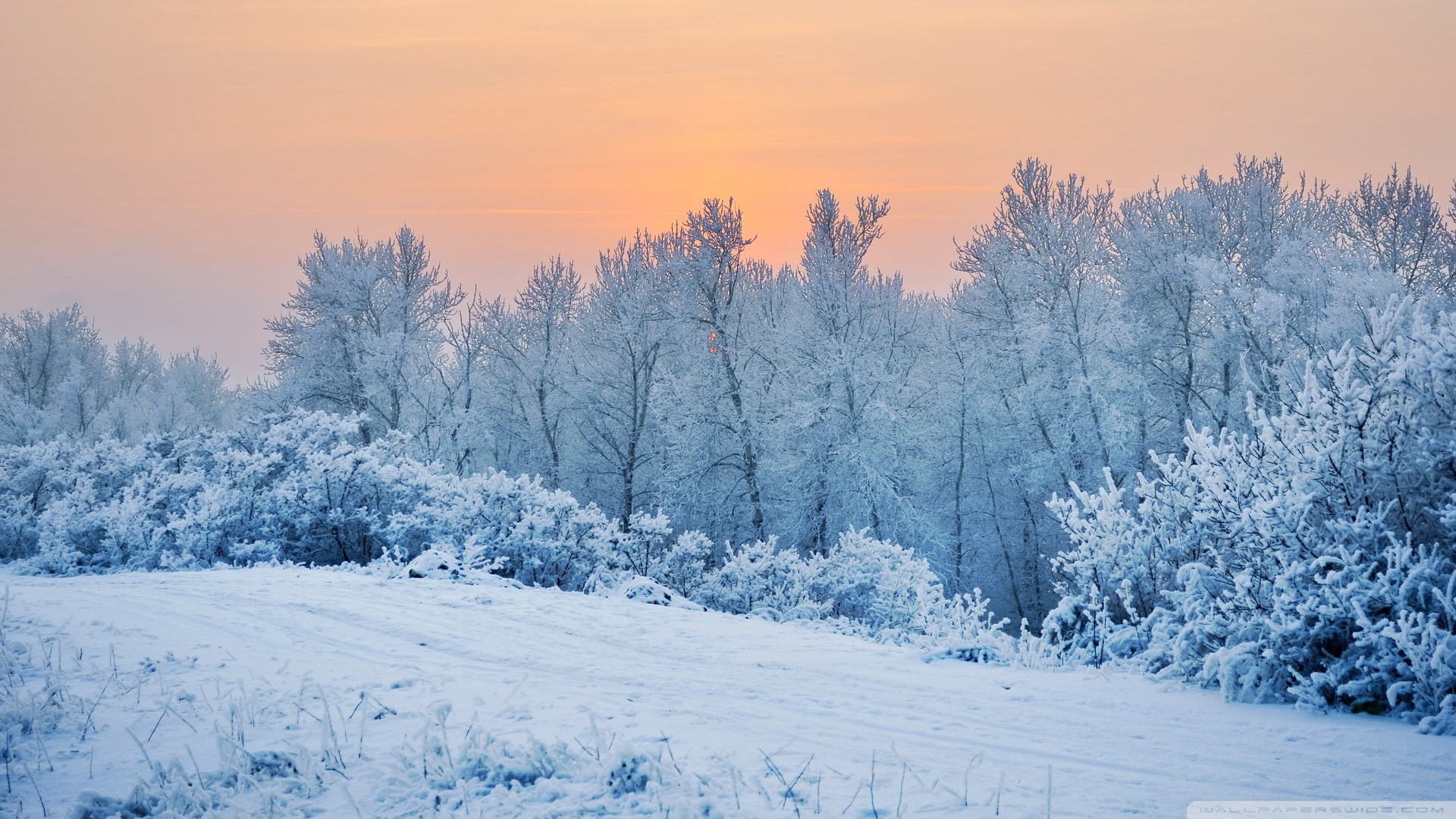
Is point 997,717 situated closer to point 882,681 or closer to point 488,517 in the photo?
point 882,681

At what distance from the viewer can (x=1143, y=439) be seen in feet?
80.0

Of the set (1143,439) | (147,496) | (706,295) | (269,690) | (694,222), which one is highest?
(694,222)

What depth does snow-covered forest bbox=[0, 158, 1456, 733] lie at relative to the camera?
19.9 ft

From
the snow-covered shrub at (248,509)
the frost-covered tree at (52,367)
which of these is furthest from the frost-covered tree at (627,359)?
the frost-covered tree at (52,367)

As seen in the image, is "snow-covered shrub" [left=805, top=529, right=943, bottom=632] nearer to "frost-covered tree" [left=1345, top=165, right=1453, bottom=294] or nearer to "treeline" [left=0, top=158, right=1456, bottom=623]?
"treeline" [left=0, top=158, right=1456, bottom=623]

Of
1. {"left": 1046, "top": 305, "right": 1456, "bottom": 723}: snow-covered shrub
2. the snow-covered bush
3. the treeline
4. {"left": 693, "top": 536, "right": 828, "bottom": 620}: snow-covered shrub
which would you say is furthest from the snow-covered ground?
the treeline

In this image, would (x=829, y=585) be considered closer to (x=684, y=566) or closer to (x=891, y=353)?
(x=684, y=566)

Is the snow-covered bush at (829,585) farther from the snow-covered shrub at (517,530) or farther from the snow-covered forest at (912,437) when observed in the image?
the snow-covered shrub at (517,530)

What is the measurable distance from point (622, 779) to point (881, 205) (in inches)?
828

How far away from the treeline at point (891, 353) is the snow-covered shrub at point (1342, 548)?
13.6 metres

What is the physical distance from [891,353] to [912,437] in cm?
281

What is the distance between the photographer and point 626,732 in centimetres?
514

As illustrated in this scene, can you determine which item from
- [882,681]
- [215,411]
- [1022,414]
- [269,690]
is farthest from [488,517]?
[215,411]

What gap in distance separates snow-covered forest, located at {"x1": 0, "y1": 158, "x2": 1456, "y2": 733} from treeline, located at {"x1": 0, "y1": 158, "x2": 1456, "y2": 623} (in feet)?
0.38
